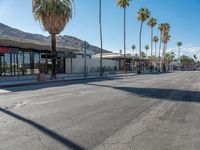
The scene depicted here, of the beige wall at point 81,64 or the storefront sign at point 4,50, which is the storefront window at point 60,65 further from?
the storefront sign at point 4,50

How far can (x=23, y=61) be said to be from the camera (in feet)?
143

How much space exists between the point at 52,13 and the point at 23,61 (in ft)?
32.4

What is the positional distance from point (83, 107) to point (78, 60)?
4706 centimetres

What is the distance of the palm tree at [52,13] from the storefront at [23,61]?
16.2 ft

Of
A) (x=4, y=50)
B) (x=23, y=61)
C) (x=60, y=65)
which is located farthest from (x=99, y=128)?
(x=60, y=65)

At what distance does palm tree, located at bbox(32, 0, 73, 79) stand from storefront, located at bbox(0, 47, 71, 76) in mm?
4948

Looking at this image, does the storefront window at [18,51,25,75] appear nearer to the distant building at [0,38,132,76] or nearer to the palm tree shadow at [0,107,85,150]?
the distant building at [0,38,132,76]

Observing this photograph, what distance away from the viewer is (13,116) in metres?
10.4

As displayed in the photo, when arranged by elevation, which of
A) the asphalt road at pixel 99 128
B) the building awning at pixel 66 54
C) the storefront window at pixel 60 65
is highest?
the building awning at pixel 66 54

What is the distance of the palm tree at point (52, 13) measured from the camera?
37.0 m

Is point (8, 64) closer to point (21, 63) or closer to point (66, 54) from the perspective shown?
point (21, 63)

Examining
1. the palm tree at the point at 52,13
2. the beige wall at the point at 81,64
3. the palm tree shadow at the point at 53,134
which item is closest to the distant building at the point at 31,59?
the beige wall at the point at 81,64

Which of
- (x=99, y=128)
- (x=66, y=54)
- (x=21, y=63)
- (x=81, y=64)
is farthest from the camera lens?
(x=81, y=64)

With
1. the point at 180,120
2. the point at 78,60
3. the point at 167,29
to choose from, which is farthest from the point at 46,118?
the point at 167,29
